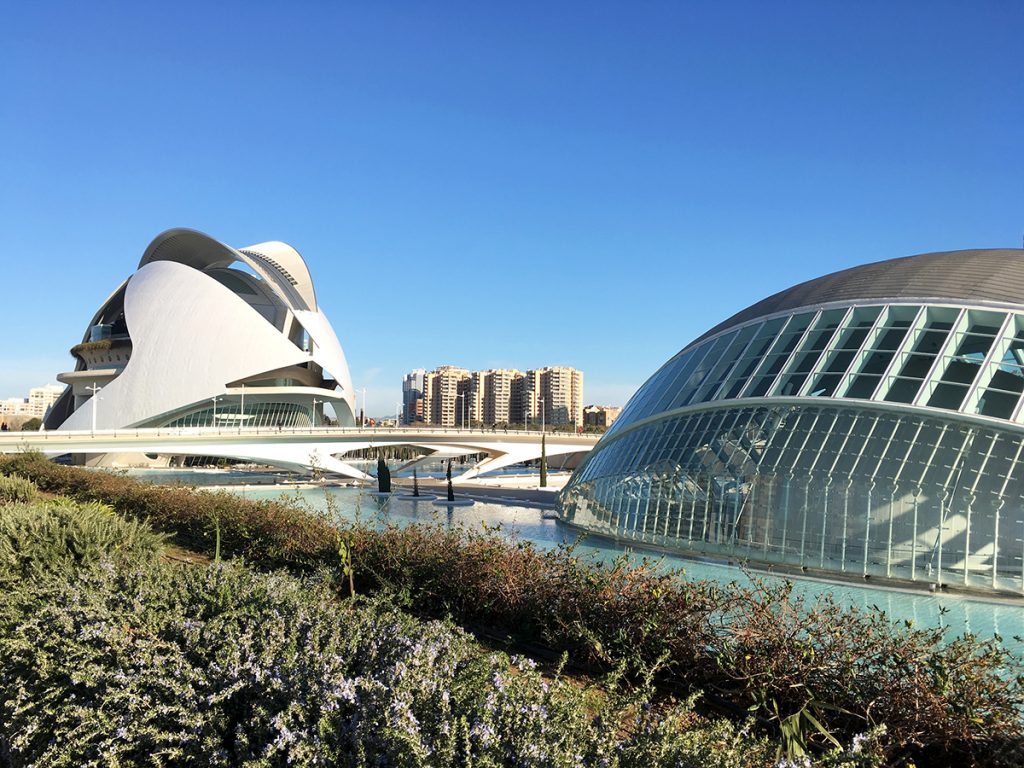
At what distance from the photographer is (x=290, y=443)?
44.6 metres

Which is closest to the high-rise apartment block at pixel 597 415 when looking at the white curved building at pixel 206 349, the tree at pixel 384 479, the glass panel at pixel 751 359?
the white curved building at pixel 206 349

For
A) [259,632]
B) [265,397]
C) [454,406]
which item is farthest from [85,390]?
[454,406]

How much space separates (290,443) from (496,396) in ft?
352

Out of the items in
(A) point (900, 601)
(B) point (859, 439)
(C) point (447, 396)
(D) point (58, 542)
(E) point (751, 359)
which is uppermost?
(C) point (447, 396)

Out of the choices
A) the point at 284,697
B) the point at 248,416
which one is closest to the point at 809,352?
the point at 284,697

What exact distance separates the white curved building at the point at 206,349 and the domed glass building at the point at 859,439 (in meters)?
46.5

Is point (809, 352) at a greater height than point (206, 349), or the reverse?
point (206, 349)

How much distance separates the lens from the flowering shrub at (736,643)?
173 inches

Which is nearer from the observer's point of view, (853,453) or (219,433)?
(853,453)

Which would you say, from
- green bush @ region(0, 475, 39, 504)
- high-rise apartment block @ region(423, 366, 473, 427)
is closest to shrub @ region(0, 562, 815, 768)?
green bush @ region(0, 475, 39, 504)

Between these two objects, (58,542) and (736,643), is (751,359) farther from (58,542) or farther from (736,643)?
(58,542)

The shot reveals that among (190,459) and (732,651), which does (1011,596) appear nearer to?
(732,651)

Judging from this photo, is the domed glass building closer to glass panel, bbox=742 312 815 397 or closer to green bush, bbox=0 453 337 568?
glass panel, bbox=742 312 815 397

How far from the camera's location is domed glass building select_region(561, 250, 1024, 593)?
11.4 metres
